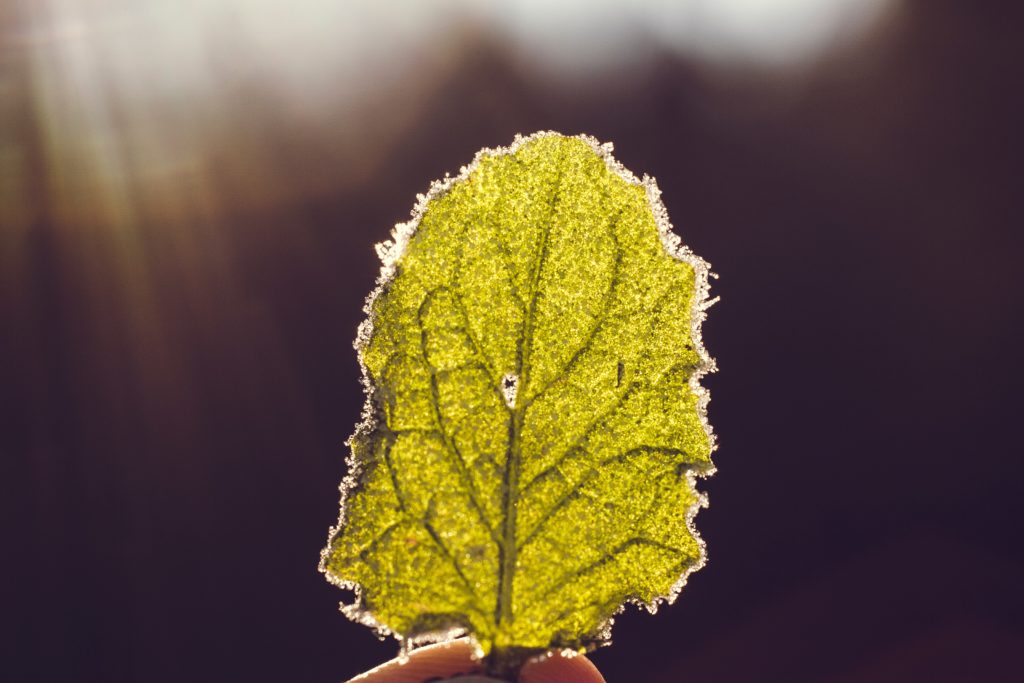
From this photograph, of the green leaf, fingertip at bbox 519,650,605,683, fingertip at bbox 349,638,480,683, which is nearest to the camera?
the green leaf

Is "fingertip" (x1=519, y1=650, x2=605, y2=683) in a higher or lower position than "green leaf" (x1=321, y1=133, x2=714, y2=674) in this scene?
lower

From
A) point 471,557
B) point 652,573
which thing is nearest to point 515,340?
point 471,557

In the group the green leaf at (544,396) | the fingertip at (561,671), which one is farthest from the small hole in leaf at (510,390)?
the fingertip at (561,671)

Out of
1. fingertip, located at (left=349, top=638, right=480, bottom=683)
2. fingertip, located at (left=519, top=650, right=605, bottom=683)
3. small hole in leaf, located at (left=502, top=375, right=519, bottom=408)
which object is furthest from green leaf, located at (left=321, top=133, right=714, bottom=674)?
fingertip, located at (left=349, top=638, right=480, bottom=683)

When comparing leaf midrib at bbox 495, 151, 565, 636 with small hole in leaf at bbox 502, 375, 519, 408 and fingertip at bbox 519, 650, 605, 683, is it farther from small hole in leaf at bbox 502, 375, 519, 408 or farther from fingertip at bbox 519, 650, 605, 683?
fingertip at bbox 519, 650, 605, 683

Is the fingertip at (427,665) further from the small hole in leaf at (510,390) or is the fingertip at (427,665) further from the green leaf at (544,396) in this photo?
the small hole in leaf at (510,390)

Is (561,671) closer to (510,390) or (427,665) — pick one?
(427,665)

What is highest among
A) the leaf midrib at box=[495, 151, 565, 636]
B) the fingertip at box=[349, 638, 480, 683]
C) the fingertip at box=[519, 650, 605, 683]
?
the leaf midrib at box=[495, 151, 565, 636]

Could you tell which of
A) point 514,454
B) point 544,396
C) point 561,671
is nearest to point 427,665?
point 561,671
